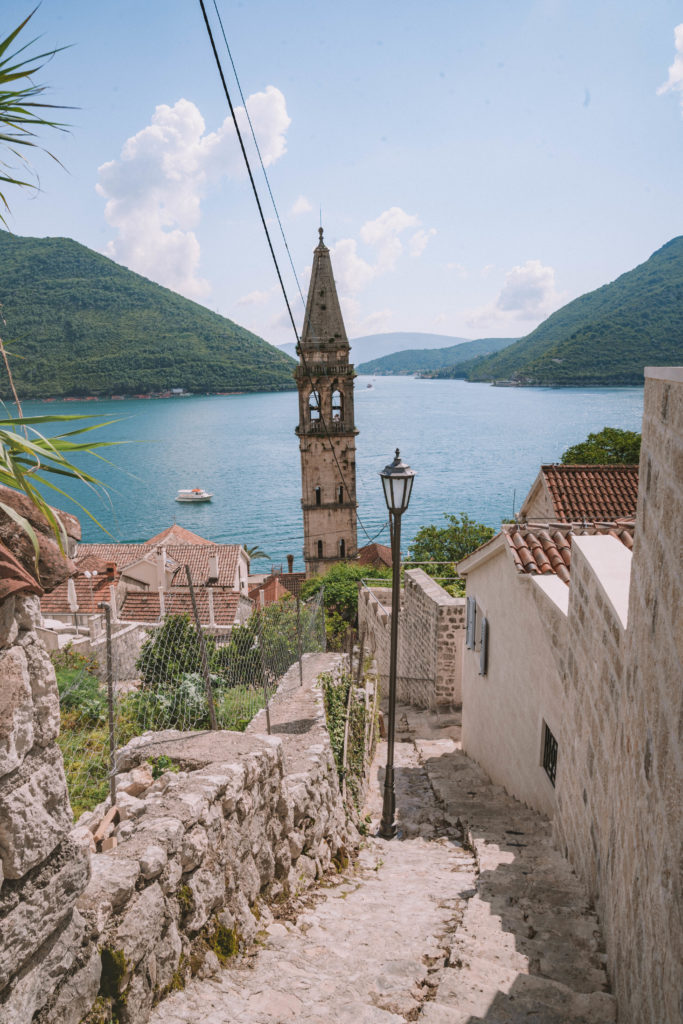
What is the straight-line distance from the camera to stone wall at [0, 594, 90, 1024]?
2.00m

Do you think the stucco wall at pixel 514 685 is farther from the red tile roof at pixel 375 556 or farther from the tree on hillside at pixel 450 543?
the red tile roof at pixel 375 556

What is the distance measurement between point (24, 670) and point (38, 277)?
587 ft

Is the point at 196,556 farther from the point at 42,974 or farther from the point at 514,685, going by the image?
the point at 42,974

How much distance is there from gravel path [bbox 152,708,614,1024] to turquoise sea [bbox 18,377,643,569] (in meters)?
34.5

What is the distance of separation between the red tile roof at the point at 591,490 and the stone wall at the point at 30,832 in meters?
13.3

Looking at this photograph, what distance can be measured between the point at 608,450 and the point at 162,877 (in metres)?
30.1

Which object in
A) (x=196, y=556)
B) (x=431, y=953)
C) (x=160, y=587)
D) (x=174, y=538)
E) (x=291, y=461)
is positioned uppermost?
(x=431, y=953)

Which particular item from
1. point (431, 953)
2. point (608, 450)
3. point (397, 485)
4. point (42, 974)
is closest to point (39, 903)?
point (42, 974)

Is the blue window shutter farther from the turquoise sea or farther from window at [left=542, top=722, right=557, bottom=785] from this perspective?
the turquoise sea

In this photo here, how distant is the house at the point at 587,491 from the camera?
1441cm

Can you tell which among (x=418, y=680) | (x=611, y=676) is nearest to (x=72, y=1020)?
(x=611, y=676)

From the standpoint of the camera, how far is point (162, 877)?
304 centimetres

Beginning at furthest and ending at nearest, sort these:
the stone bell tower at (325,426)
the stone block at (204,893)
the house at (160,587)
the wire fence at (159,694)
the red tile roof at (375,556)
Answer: the red tile roof at (375,556), the stone bell tower at (325,426), the house at (160,587), the wire fence at (159,694), the stone block at (204,893)

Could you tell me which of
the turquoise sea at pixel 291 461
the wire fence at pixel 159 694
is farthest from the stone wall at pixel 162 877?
the turquoise sea at pixel 291 461
